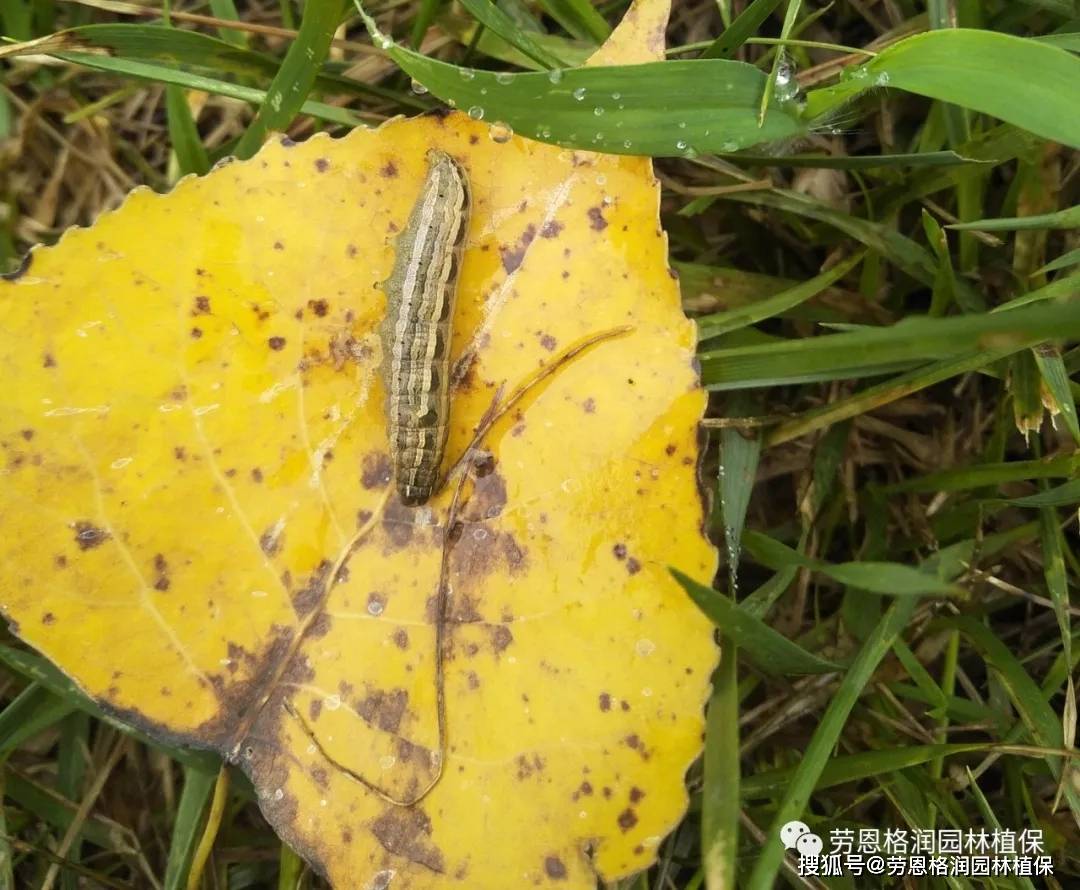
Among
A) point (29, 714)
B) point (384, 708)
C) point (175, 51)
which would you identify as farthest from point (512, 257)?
point (29, 714)

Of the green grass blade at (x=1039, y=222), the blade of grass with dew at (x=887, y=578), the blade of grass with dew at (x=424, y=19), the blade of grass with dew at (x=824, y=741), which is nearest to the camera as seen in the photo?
the blade of grass with dew at (x=887, y=578)

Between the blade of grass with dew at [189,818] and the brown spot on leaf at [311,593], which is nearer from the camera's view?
the brown spot on leaf at [311,593]

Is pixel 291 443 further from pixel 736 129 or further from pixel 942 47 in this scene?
pixel 942 47

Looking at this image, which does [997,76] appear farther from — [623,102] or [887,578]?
[887,578]

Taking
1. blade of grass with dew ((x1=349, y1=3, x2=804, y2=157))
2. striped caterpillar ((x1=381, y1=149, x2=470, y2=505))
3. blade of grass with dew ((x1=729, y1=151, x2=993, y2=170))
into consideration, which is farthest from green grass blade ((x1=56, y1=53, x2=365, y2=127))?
blade of grass with dew ((x1=729, y1=151, x2=993, y2=170))

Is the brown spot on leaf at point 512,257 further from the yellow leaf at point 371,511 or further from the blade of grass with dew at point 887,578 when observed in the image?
the blade of grass with dew at point 887,578

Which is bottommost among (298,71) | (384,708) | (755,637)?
(384,708)

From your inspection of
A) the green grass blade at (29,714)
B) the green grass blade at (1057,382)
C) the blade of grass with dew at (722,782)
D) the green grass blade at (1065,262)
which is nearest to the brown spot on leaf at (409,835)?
the blade of grass with dew at (722,782)

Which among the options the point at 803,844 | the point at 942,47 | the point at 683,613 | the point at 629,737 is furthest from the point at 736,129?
the point at 803,844
